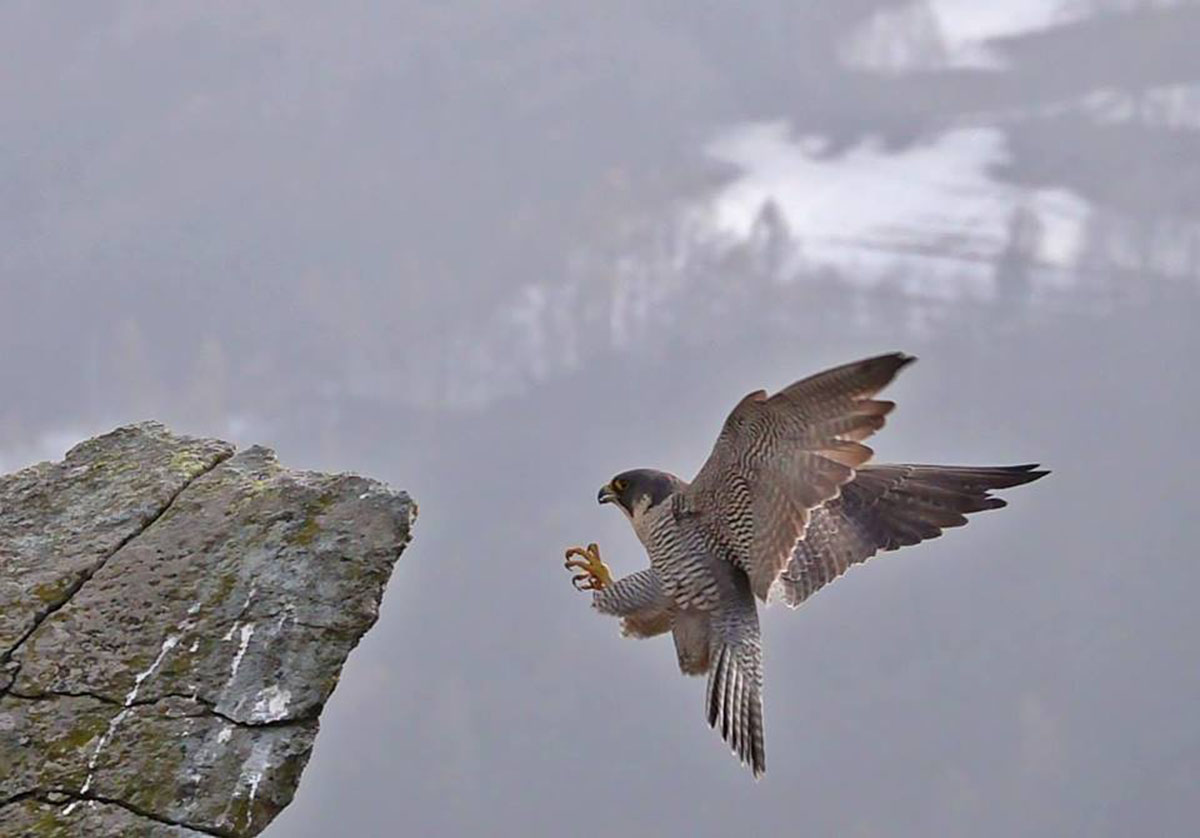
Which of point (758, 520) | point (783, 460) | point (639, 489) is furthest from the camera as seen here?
point (639, 489)

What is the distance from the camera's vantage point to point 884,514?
709 cm

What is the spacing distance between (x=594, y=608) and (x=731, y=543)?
0.80 metres

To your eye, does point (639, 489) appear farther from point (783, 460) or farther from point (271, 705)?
point (271, 705)

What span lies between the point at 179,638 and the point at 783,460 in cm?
255

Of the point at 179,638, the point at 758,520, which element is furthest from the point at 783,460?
the point at 179,638

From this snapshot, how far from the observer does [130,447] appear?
6473 millimetres

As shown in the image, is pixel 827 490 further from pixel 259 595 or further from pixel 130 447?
pixel 130 447

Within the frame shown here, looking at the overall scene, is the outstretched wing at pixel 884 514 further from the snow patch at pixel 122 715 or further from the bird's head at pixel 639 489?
the snow patch at pixel 122 715

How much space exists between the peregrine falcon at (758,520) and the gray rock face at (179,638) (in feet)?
5.12

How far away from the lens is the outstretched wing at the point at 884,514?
6945 millimetres

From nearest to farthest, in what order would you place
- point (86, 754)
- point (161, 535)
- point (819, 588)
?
point (86, 754) → point (161, 535) → point (819, 588)

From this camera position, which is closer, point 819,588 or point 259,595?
point 259,595

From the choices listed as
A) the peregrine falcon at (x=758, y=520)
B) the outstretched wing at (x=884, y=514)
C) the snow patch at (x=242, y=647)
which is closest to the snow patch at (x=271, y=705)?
the snow patch at (x=242, y=647)

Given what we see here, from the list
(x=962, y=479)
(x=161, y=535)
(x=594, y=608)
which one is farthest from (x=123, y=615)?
(x=962, y=479)
